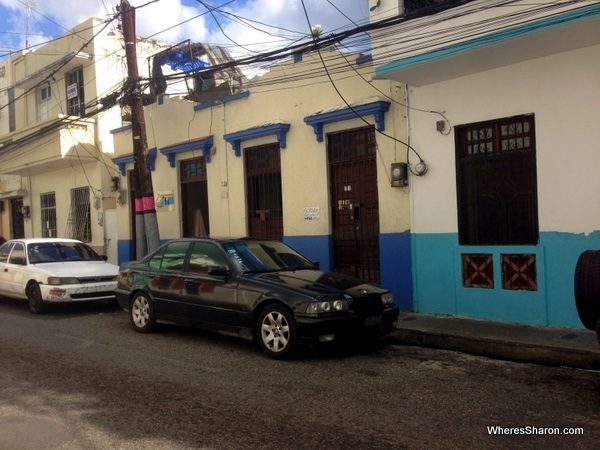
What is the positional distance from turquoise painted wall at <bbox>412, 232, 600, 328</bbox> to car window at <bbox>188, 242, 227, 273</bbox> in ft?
11.8

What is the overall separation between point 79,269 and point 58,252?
117 centimetres

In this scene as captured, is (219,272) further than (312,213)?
No

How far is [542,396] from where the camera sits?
5.53 metres

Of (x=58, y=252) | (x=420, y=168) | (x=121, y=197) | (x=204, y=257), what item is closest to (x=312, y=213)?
(x=420, y=168)

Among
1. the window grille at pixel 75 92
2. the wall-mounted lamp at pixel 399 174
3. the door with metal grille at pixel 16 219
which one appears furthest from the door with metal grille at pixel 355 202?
the door with metal grille at pixel 16 219

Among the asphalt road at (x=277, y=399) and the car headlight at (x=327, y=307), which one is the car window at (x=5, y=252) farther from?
the car headlight at (x=327, y=307)

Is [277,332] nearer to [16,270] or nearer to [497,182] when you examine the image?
[497,182]

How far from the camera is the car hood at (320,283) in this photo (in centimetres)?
696

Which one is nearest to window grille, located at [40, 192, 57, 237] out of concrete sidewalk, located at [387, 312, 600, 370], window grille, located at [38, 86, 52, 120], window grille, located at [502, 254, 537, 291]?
window grille, located at [38, 86, 52, 120]

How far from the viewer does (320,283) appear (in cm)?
721

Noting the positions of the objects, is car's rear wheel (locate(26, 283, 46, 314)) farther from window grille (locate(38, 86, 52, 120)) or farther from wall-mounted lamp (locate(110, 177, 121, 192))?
window grille (locate(38, 86, 52, 120))

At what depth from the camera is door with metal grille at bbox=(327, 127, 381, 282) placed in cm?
1070

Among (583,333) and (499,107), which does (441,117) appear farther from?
(583,333)

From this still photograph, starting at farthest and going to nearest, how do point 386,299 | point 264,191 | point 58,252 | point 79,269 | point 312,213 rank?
point 264,191 → point 58,252 → point 312,213 → point 79,269 → point 386,299
